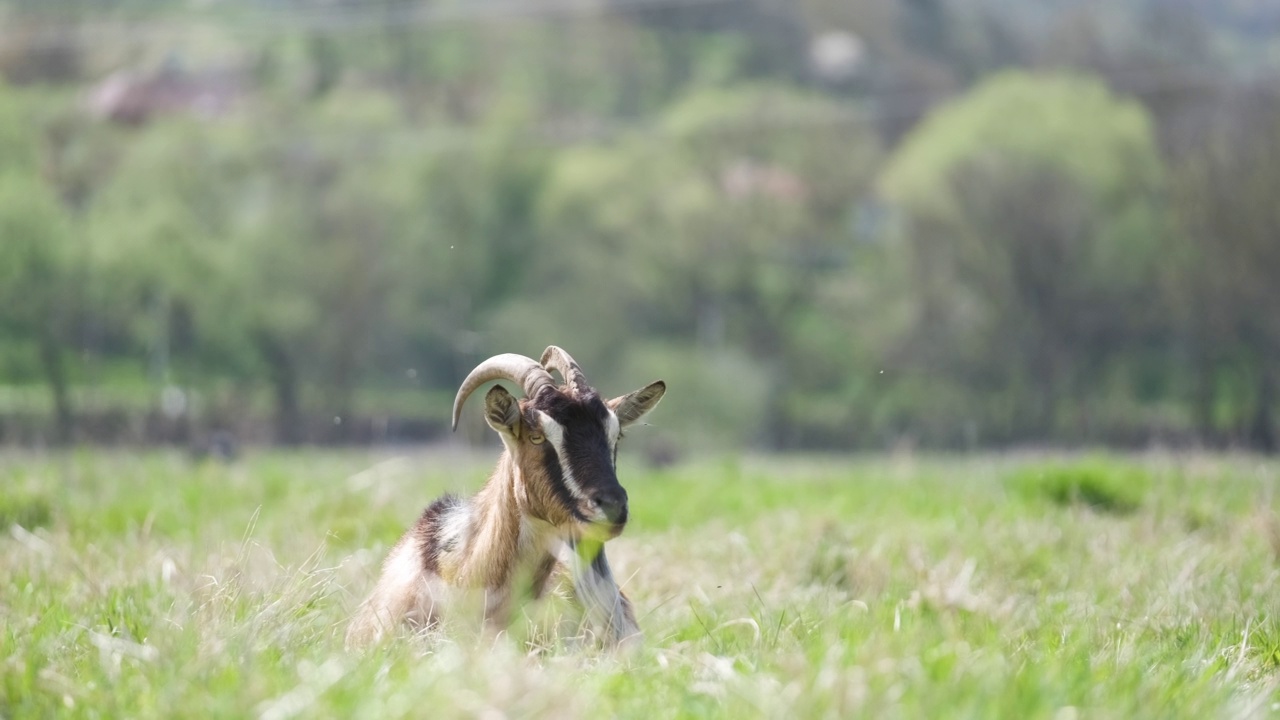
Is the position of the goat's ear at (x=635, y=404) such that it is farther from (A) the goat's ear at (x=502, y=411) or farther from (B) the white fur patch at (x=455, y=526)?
(B) the white fur patch at (x=455, y=526)

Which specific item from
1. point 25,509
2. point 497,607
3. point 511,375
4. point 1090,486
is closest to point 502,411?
point 511,375

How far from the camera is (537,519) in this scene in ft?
22.3

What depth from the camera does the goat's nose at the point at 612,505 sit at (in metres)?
6.43

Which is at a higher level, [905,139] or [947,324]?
[905,139]

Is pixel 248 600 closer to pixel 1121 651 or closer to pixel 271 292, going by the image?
pixel 1121 651

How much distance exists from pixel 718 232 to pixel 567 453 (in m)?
49.6

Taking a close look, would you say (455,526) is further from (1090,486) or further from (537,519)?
(1090,486)

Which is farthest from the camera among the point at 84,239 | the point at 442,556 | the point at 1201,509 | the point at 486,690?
the point at 84,239

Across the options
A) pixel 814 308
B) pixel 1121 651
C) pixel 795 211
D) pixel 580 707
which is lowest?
pixel 814 308

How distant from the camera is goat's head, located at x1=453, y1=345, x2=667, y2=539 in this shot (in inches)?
257

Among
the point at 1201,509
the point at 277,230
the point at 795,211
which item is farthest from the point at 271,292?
the point at 1201,509

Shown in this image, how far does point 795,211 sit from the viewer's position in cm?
5769

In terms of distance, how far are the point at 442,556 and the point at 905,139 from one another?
5597 cm

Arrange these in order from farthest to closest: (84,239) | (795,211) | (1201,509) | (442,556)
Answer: (795,211) < (84,239) < (1201,509) < (442,556)
